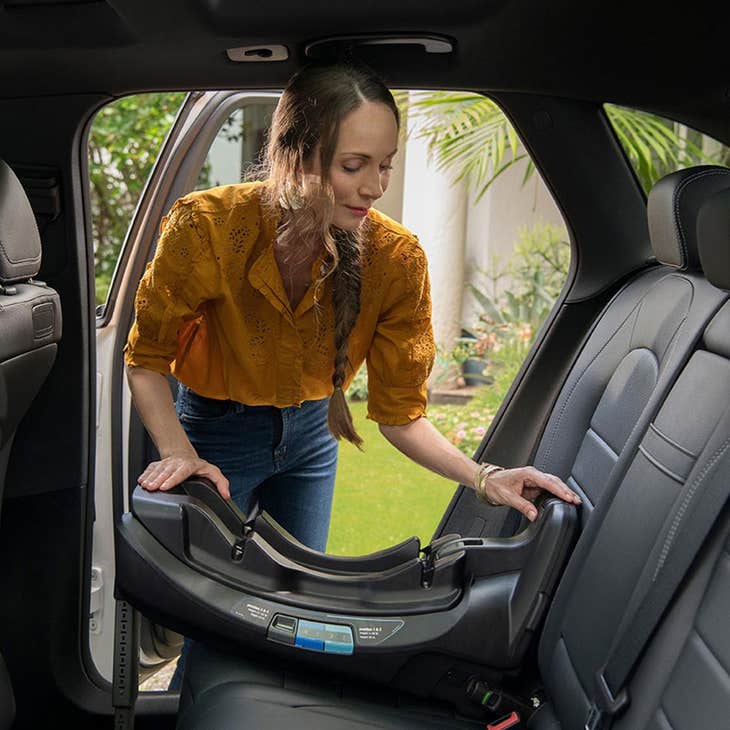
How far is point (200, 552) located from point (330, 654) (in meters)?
0.28

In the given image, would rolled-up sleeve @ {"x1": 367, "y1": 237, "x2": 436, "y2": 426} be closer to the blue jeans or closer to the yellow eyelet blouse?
the yellow eyelet blouse

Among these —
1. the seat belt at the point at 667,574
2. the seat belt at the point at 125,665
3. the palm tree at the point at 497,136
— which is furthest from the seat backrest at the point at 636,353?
the palm tree at the point at 497,136

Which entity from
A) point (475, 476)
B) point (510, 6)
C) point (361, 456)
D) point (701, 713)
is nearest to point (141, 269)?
point (475, 476)

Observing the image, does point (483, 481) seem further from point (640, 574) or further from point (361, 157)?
point (361, 157)

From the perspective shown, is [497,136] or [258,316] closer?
[258,316]

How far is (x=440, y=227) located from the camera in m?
6.08

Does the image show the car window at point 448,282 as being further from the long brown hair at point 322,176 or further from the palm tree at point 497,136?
the long brown hair at point 322,176

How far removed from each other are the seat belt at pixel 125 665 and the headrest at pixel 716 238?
1.12m

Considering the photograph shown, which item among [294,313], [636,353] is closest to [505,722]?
[636,353]

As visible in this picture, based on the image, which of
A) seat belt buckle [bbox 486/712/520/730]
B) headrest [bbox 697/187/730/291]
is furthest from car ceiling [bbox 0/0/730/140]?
seat belt buckle [bbox 486/712/520/730]

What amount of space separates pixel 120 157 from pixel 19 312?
4.83 meters

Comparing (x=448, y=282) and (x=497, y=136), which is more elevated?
(x=497, y=136)

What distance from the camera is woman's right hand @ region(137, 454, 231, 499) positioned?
1.83 m

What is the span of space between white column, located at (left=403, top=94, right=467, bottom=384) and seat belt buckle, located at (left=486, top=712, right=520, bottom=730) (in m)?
4.38
